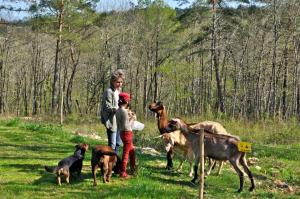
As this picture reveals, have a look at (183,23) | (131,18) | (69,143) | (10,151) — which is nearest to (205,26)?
(183,23)

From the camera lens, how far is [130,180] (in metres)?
9.60

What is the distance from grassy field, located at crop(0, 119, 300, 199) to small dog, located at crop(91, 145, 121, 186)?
→ 0.79 ft

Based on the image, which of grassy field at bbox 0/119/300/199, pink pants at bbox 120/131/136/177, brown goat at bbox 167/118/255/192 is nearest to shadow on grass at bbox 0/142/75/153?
grassy field at bbox 0/119/300/199

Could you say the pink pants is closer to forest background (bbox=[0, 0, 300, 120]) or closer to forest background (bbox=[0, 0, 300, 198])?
forest background (bbox=[0, 0, 300, 198])

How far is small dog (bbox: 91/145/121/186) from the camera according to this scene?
29.5ft

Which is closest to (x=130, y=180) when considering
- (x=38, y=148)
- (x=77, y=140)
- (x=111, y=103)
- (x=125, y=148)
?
(x=125, y=148)

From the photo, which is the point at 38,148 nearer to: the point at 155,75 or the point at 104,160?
the point at 104,160

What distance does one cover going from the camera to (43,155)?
12773 millimetres

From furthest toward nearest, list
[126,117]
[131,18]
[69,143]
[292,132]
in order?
[131,18]
[292,132]
[69,143]
[126,117]

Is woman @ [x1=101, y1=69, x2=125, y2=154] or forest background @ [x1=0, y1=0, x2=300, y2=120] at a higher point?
forest background @ [x1=0, y1=0, x2=300, y2=120]

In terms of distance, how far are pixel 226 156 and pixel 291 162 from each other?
573cm

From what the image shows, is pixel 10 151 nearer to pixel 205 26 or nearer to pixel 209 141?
pixel 209 141

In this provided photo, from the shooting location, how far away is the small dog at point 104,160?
898 cm

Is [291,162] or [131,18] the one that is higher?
[131,18]
